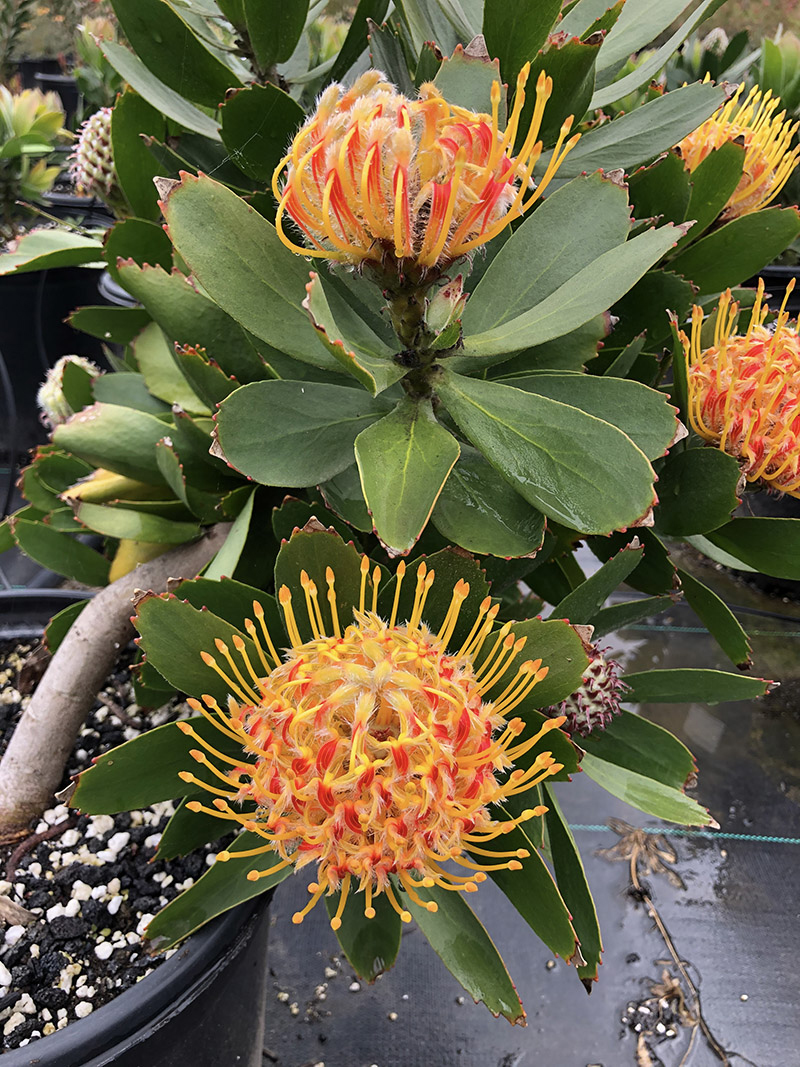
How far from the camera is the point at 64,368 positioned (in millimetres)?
809

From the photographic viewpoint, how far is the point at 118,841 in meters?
0.71

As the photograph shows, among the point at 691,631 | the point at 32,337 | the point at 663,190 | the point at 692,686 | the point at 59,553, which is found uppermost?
the point at 663,190

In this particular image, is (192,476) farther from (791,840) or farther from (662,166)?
(791,840)

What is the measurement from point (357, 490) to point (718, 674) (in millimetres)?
304

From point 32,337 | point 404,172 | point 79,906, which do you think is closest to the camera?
point 404,172

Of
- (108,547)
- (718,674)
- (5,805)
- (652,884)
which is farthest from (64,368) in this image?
(652,884)

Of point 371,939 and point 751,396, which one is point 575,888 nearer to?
point 371,939

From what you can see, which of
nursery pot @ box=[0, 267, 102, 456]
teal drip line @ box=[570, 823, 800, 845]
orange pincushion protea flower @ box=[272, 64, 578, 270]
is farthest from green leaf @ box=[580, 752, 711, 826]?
nursery pot @ box=[0, 267, 102, 456]

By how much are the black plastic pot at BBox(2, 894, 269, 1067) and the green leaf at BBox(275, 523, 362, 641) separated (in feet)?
0.95

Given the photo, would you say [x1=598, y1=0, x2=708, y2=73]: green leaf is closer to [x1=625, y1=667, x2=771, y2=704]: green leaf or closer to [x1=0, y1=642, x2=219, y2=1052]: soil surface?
[x1=625, y1=667, x2=771, y2=704]: green leaf

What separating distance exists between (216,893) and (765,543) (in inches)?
17.6

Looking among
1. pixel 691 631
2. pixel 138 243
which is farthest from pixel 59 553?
pixel 691 631

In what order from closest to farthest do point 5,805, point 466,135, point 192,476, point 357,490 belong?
point 466,135
point 357,490
point 192,476
point 5,805

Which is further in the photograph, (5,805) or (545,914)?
(5,805)
